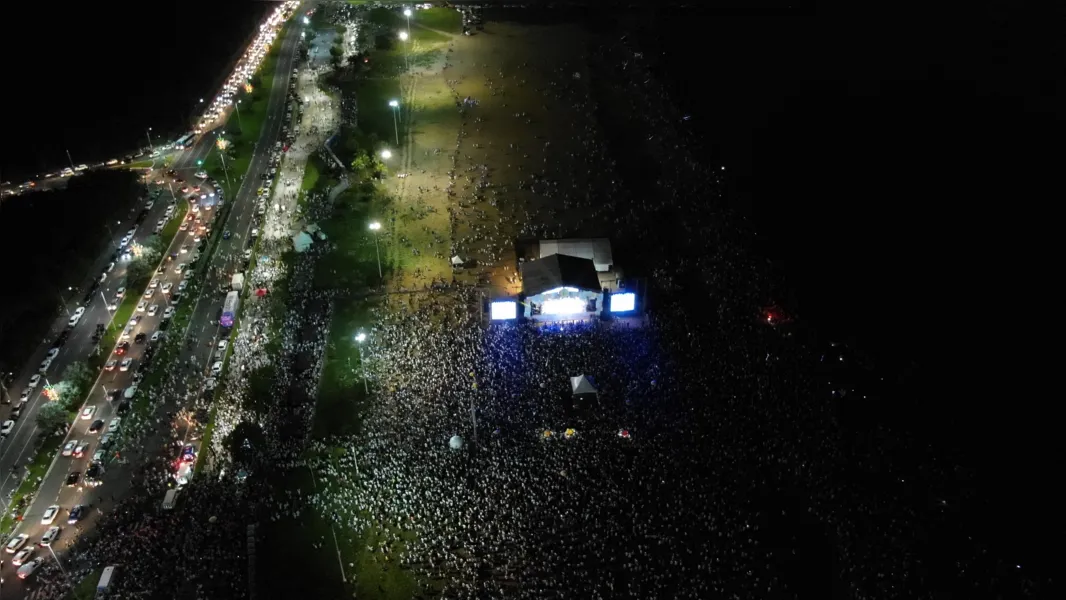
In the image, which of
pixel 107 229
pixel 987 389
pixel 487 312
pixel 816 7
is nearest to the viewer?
pixel 987 389

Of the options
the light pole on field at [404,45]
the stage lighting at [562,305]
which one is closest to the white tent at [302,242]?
the stage lighting at [562,305]

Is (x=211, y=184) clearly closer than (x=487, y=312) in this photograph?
No

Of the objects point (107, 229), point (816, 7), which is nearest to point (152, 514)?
point (107, 229)

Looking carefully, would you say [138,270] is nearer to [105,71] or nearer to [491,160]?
[491,160]

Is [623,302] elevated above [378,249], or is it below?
above

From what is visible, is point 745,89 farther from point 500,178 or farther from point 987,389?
point 987,389

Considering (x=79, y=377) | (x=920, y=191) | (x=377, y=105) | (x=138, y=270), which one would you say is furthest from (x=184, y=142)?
(x=920, y=191)

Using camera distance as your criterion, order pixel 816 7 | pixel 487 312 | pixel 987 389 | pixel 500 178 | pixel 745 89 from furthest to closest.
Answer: pixel 816 7 < pixel 745 89 < pixel 500 178 < pixel 487 312 < pixel 987 389
